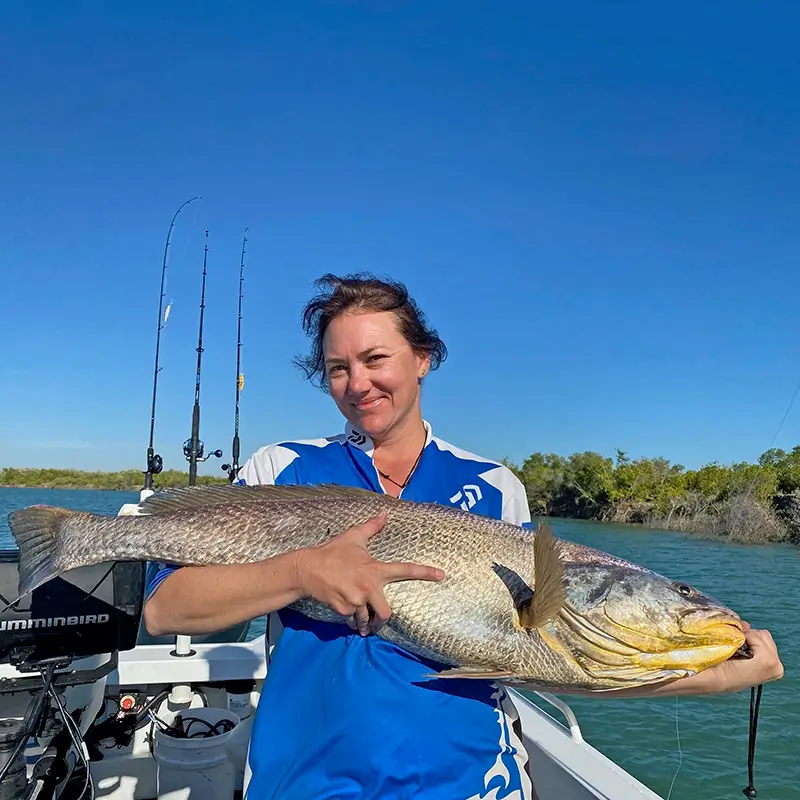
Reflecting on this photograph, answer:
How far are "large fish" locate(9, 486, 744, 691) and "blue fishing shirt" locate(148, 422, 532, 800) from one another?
92 millimetres

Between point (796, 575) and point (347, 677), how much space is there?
25.6 m

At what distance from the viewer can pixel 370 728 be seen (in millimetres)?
1907

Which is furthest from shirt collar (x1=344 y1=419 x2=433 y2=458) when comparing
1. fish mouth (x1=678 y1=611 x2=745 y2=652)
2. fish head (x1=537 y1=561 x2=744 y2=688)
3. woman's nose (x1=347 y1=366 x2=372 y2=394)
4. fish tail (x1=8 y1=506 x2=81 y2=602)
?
fish mouth (x1=678 y1=611 x2=745 y2=652)

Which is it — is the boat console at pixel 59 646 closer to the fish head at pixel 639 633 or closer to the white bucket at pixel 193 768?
the white bucket at pixel 193 768

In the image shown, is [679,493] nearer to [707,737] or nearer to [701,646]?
[707,737]

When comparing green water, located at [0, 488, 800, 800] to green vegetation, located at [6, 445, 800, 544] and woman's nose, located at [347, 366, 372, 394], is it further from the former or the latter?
green vegetation, located at [6, 445, 800, 544]

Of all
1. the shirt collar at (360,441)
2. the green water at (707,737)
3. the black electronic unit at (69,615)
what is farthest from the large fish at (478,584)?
the green water at (707,737)

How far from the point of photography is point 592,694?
2.19m

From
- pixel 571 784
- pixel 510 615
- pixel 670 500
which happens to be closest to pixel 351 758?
pixel 510 615

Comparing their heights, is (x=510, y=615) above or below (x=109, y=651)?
above

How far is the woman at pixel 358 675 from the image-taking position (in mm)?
1892

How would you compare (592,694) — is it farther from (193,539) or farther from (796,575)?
(796,575)

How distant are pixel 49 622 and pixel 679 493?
5161 cm

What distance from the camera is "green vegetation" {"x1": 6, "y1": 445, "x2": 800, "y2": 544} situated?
37594 mm
